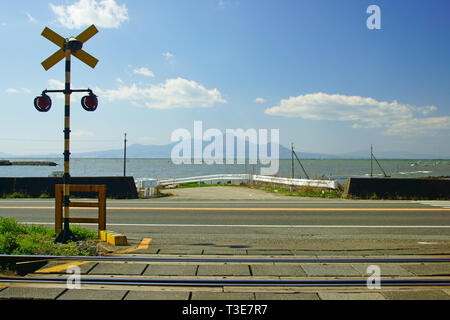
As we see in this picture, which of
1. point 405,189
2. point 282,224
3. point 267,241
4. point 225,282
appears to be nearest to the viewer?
point 225,282

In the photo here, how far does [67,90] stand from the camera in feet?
26.3

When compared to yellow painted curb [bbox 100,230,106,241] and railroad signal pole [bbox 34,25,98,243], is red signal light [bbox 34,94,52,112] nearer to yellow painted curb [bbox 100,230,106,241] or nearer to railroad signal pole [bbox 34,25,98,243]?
railroad signal pole [bbox 34,25,98,243]

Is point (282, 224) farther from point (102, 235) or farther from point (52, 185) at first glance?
point (52, 185)

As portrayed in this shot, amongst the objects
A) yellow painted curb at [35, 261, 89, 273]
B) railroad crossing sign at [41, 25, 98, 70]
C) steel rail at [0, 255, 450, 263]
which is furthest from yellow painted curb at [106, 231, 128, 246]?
railroad crossing sign at [41, 25, 98, 70]

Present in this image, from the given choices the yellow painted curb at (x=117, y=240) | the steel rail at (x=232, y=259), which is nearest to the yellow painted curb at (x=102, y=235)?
the yellow painted curb at (x=117, y=240)

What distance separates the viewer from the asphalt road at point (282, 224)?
26.2 ft

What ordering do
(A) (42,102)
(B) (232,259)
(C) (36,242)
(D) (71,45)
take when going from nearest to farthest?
1. (B) (232,259)
2. (C) (36,242)
3. (D) (71,45)
4. (A) (42,102)

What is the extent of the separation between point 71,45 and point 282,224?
7.46 meters

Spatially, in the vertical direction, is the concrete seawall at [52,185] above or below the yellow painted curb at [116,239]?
above

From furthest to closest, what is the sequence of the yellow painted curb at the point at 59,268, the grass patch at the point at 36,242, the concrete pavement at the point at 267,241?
the grass patch at the point at 36,242
the yellow painted curb at the point at 59,268
the concrete pavement at the point at 267,241

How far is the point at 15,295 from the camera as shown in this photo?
186 inches

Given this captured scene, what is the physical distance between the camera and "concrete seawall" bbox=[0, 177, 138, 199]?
713 inches

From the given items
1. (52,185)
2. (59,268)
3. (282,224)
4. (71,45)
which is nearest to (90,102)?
(71,45)

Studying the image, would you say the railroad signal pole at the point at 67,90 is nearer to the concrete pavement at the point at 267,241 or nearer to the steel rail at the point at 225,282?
the concrete pavement at the point at 267,241
